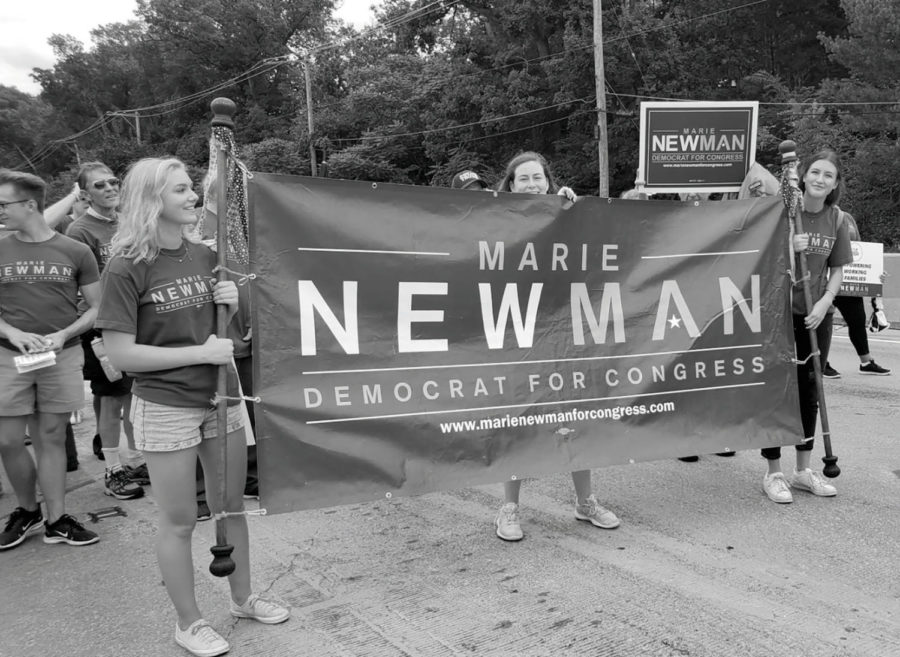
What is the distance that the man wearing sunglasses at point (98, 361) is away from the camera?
14.9 feet

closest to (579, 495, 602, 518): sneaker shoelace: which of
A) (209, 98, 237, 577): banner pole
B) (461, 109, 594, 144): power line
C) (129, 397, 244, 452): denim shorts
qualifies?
(209, 98, 237, 577): banner pole

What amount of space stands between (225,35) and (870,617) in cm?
7165

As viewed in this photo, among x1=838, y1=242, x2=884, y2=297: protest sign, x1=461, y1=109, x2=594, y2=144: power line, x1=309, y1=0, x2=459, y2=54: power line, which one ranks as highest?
x1=309, y1=0, x2=459, y2=54: power line

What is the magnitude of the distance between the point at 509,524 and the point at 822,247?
7.84ft

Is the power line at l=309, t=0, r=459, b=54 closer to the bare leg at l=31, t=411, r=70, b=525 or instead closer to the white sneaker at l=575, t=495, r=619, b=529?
the bare leg at l=31, t=411, r=70, b=525

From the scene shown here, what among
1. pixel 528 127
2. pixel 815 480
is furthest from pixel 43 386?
pixel 528 127

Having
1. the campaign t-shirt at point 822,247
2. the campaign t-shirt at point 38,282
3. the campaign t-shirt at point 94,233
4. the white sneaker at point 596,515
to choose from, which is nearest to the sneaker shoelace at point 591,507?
the white sneaker at point 596,515

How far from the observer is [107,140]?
2712 inches

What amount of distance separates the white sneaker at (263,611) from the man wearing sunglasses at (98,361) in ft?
6.47

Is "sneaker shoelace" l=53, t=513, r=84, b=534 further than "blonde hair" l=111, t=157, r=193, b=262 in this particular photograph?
Yes

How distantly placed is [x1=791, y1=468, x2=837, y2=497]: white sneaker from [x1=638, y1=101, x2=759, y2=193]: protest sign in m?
4.78

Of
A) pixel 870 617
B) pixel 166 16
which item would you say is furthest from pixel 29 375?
pixel 166 16

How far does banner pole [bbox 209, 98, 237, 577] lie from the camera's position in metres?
2.53

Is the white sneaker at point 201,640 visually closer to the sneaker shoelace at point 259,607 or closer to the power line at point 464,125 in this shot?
the sneaker shoelace at point 259,607
